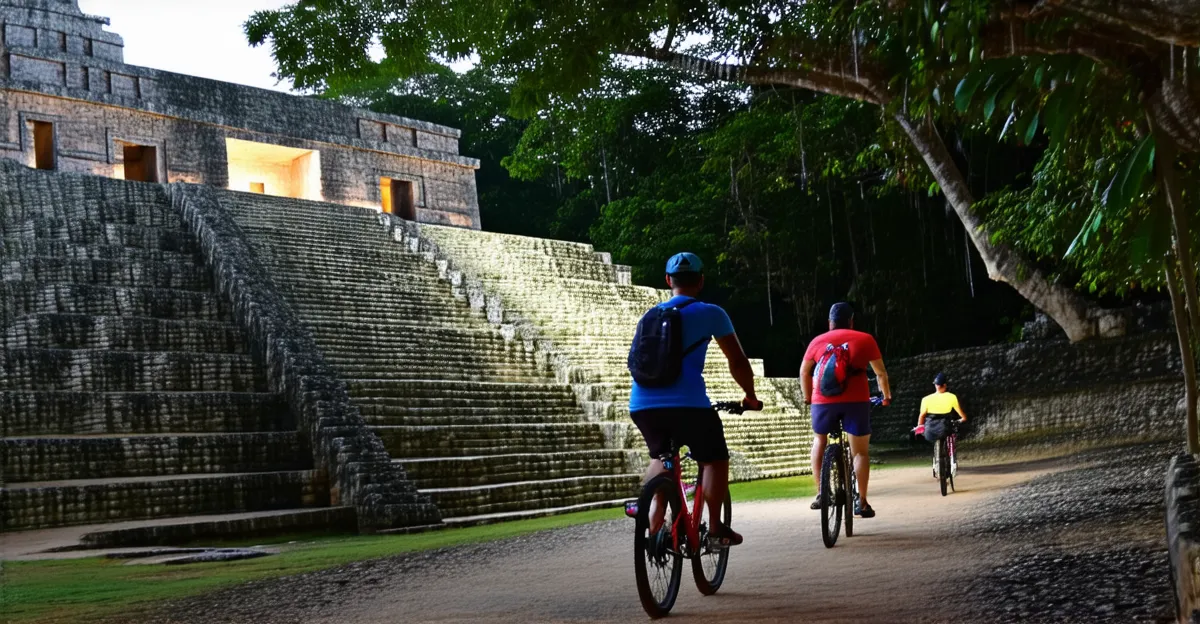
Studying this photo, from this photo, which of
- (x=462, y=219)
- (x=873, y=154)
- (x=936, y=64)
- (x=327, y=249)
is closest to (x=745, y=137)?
(x=873, y=154)

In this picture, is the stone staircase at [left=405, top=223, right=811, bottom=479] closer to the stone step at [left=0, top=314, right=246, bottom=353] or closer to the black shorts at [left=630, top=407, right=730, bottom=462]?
the stone step at [left=0, top=314, right=246, bottom=353]

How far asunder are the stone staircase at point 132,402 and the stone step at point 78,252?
0.9 inches

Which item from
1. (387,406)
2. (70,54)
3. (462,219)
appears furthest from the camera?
(462,219)

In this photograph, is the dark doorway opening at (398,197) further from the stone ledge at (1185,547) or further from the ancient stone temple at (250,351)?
the stone ledge at (1185,547)

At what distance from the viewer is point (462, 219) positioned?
30.5 meters

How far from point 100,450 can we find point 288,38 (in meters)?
4.47

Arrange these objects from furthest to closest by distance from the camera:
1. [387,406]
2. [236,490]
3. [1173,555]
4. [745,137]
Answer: [745,137], [387,406], [236,490], [1173,555]

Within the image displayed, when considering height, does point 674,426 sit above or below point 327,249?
below

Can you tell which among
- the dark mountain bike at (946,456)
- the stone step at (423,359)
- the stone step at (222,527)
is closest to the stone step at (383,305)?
the stone step at (423,359)

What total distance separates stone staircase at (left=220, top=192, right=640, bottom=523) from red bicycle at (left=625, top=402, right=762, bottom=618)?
608cm

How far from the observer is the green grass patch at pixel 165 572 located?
19.6 feet

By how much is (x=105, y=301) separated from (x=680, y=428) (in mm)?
11179

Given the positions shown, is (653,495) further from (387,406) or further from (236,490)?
(387,406)

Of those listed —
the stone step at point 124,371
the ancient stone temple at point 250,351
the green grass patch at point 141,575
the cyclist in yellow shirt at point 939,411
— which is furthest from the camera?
the stone step at point 124,371
